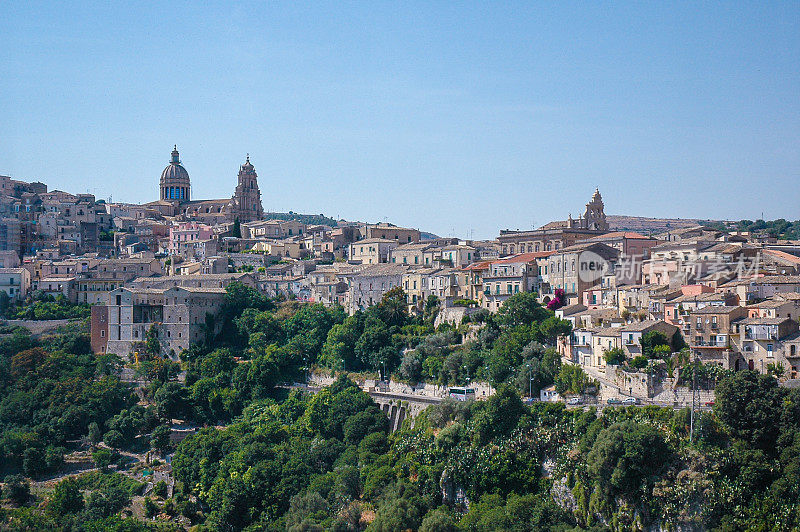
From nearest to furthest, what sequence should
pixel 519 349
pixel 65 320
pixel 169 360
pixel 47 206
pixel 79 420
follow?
pixel 519 349
pixel 79 420
pixel 169 360
pixel 65 320
pixel 47 206

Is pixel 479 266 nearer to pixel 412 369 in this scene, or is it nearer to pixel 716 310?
pixel 412 369

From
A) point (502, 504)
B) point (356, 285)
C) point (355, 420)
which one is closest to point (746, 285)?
point (502, 504)

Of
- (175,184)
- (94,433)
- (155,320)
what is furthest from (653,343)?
(175,184)

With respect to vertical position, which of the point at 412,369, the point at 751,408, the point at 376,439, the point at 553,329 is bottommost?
the point at 376,439

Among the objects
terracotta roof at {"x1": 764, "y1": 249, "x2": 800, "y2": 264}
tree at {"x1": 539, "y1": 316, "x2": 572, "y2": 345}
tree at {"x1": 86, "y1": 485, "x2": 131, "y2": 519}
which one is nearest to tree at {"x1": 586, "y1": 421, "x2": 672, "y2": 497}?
tree at {"x1": 539, "y1": 316, "x2": 572, "y2": 345}

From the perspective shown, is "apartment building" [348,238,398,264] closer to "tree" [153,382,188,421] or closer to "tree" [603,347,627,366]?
"tree" [153,382,188,421]

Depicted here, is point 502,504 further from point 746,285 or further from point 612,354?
point 746,285
